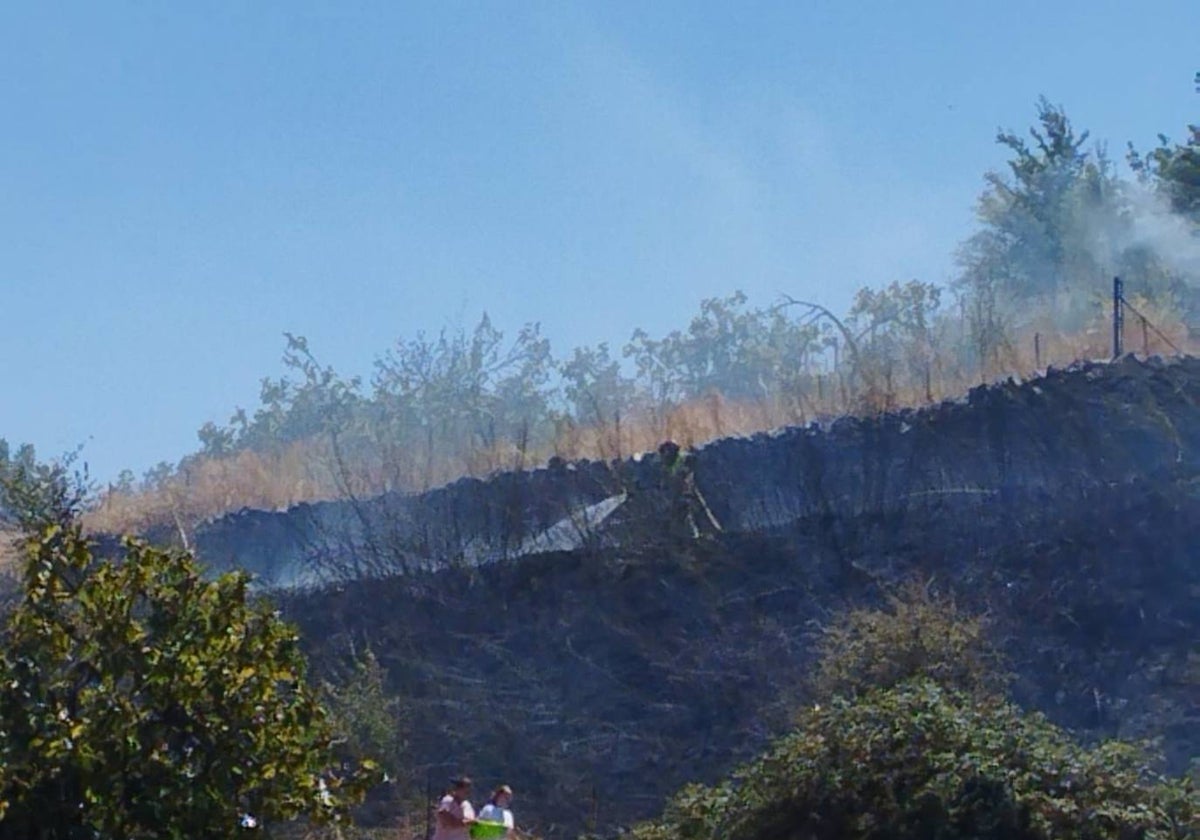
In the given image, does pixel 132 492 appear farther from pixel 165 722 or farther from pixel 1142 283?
pixel 165 722

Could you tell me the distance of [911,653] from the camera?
1728 centimetres

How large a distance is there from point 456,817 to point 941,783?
5163 millimetres

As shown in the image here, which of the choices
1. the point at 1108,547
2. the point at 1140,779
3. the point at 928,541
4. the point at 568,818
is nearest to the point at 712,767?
the point at 568,818

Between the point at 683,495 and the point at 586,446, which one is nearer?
the point at 683,495

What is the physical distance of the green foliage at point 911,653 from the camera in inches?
672

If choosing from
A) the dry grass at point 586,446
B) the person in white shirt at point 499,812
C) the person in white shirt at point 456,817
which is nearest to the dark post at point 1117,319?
the dry grass at point 586,446

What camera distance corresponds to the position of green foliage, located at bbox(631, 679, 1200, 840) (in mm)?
11727

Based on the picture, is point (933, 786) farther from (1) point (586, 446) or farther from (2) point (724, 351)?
(2) point (724, 351)

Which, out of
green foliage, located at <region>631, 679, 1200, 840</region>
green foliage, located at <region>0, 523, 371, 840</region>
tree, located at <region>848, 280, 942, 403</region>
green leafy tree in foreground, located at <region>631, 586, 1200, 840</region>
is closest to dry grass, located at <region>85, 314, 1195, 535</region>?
tree, located at <region>848, 280, 942, 403</region>

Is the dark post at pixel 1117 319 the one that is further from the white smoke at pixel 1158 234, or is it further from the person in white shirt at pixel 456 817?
the white smoke at pixel 1158 234

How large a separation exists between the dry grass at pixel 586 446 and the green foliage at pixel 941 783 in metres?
9.75

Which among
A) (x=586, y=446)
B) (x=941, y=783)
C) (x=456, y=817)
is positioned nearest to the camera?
(x=941, y=783)

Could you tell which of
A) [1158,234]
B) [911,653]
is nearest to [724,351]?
[1158,234]

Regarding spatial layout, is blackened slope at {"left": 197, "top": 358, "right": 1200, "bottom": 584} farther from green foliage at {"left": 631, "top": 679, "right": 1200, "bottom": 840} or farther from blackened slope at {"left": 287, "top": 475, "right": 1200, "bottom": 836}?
green foliage at {"left": 631, "top": 679, "right": 1200, "bottom": 840}
